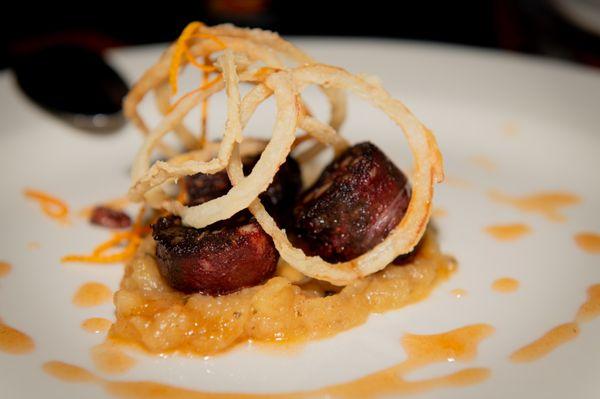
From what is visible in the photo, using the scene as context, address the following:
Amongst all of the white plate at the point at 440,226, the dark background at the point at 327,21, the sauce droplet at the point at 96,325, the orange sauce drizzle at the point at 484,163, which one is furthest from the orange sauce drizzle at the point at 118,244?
the dark background at the point at 327,21

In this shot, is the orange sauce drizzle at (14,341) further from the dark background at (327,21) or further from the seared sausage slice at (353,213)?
the dark background at (327,21)

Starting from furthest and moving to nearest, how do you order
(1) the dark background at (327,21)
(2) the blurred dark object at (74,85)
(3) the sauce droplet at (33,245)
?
(1) the dark background at (327,21)
(2) the blurred dark object at (74,85)
(3) the sauce droplet at (33,245)

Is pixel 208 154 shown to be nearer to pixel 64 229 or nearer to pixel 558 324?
pixel 64 229

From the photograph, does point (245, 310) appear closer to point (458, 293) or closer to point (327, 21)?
point (458, 293)

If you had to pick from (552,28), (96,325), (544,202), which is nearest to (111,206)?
(96,325)

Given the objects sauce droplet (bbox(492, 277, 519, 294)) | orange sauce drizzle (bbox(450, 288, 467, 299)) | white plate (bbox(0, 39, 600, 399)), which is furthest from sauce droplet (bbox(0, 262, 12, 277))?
sauce droplet (bbox(492, 277, 519, 294))

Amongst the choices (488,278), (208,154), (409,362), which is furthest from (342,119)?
(409,362)
